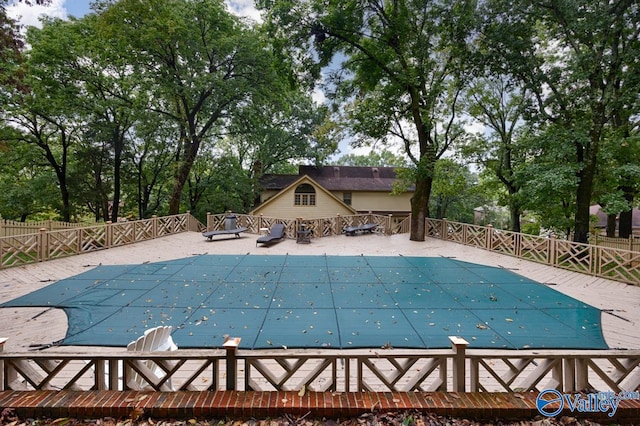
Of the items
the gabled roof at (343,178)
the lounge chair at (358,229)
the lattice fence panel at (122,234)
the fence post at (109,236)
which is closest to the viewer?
the fence post at (109,236)

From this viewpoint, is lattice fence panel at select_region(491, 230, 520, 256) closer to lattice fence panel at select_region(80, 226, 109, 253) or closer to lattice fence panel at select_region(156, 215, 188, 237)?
lattice fence panel at select_region(156, 215, 188, 237)

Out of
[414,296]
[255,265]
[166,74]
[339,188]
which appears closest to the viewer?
[414,296]

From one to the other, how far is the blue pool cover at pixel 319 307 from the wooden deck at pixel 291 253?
0.31m

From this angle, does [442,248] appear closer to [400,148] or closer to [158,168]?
[400,148]

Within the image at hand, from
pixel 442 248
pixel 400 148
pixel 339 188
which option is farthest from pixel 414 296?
pixel 339 188

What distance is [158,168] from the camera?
20141mm

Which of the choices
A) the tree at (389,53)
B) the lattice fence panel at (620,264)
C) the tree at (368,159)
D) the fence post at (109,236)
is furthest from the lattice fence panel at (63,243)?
the tree at (368,159)

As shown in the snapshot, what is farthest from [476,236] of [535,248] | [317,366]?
[317,366]

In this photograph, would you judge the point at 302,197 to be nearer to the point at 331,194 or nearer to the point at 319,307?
the point at 331,194

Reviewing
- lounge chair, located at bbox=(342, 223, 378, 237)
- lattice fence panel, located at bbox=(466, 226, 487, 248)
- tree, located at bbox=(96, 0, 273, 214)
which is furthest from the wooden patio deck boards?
tree, located at bbox=(96, 0, 273, 214)

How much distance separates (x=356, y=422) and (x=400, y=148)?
1676cm

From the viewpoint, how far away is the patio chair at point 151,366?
8.07 ft

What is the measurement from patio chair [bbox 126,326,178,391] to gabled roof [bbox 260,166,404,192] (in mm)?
19985

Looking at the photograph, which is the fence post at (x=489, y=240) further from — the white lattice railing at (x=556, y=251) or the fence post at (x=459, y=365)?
the fence post at (x=459, y=365)
